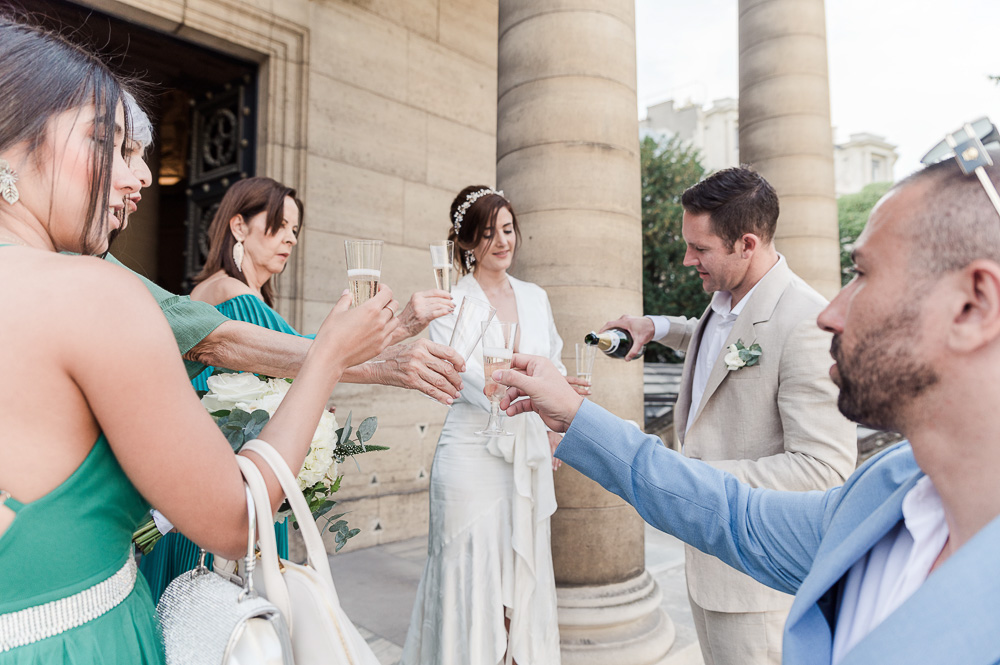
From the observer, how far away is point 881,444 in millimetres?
9297

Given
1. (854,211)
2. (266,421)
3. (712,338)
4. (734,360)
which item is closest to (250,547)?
(266,421)

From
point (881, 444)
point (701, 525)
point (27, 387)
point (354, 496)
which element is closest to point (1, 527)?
point (27, 387)

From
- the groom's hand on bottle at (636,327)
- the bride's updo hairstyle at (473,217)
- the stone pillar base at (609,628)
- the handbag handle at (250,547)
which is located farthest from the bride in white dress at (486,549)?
the handbag handle at (250,547)

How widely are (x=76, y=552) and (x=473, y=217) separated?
3090 millimetres

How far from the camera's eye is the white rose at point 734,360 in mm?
2443

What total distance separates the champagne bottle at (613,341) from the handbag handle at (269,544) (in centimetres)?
264

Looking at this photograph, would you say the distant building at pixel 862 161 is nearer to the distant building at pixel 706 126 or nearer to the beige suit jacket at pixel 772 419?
the distant building at pixel 706 126

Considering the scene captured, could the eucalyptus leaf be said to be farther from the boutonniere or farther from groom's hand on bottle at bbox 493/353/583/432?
the boutonniere

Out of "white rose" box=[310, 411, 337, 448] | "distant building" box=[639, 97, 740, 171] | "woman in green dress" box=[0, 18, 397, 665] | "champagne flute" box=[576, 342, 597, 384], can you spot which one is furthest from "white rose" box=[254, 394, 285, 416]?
"distant building" box=[639, 97, 740, 171]

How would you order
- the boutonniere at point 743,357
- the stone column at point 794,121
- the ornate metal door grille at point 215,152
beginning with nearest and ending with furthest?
the boutonniere at point 743,357 < the ornate metal door grille at point 215,152 < the stone column at point 794,121

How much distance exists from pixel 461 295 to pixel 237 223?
1.26 meters

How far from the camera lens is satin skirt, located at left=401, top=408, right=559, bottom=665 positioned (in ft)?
11.0

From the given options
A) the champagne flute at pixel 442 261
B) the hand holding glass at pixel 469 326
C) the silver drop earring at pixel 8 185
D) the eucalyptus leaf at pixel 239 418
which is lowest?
the eucalyptus leaf at pixel 239 418

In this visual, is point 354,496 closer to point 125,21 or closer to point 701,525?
point 125,21
